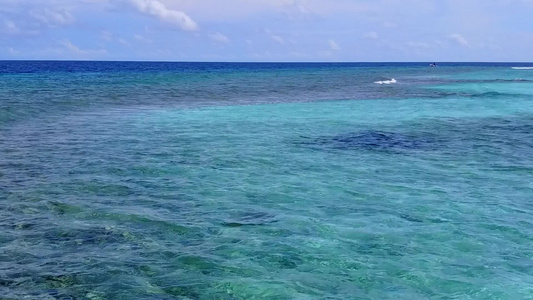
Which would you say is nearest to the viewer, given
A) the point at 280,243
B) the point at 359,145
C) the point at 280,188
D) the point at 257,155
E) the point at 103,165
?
the point at 280,243

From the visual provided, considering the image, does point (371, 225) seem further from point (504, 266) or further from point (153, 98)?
point (153, 98)

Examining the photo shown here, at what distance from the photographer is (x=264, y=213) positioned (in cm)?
1284

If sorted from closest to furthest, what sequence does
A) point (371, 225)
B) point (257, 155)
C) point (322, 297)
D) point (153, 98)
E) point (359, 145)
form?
point (322, 297) < point (371, 225) < point (257, 155) < point (359, 145) < point (153, 98)

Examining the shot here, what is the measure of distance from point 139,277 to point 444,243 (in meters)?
5.67

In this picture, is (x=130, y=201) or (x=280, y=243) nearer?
(x=280, y=243)

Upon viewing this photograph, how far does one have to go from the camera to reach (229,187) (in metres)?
15.2

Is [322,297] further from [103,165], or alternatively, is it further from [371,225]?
[103,165]

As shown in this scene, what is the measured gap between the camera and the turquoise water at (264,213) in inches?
→ 363

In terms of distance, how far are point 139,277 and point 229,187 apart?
6.06m

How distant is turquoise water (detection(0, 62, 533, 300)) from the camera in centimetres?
922

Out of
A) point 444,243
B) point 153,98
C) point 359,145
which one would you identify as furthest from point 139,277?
point 153,98

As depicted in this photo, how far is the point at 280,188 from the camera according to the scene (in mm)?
15047

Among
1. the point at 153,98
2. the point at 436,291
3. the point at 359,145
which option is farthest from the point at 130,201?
the point at 153,98

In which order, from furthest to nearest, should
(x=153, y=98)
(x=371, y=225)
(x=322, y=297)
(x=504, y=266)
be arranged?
1. (x=153, y=98)
2. (x=371, y=225)
3. (x=504, y=266)
4. (x=322, y=297)
